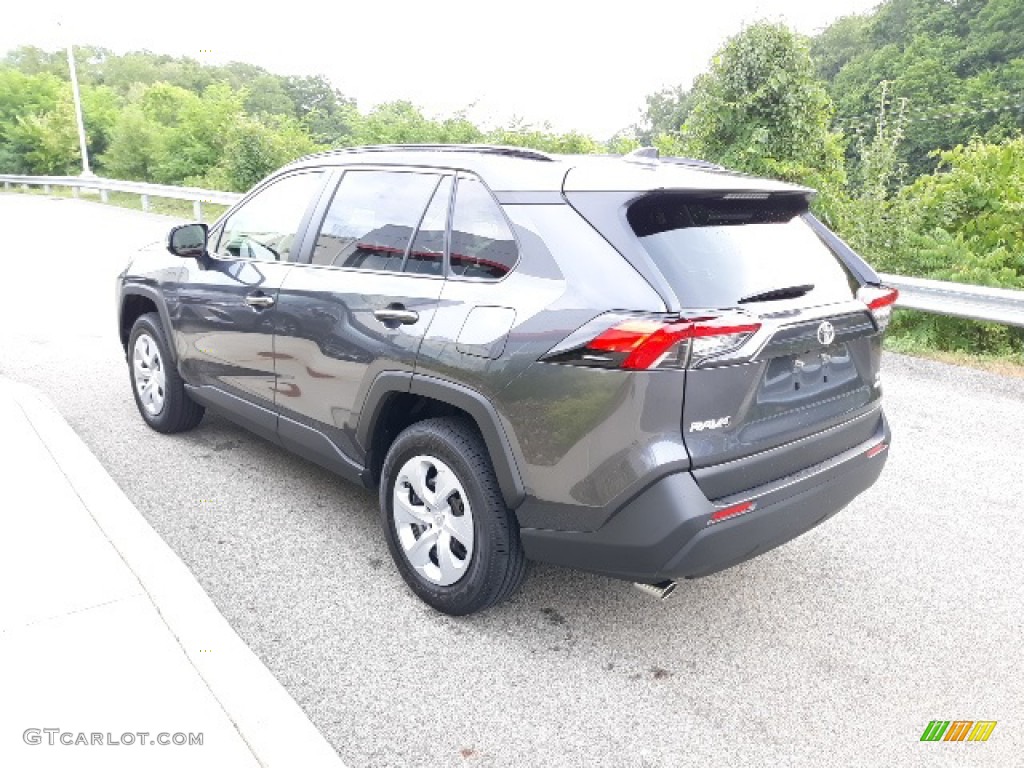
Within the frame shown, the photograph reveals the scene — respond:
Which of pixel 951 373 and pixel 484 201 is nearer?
pixel 484 201

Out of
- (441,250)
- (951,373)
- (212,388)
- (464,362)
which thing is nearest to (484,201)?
(441,250)

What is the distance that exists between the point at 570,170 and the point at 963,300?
221 inches

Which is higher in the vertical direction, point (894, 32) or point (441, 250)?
point (894, 32)

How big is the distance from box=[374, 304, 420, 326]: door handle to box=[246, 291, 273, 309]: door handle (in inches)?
34.2

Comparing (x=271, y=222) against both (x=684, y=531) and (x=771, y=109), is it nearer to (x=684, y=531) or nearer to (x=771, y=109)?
(x=684, y=531)

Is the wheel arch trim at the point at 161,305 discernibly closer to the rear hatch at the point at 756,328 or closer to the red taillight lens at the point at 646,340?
the rear hatch at the point at 756,328

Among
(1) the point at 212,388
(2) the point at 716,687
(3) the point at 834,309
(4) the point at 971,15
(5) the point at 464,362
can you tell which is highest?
(4) the point at 971,15

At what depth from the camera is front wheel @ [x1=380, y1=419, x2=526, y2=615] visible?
2.90 meters

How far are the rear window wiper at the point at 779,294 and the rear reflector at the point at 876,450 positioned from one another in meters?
0.76

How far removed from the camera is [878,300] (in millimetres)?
3139

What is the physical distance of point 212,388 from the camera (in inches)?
176

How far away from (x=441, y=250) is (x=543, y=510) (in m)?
1.13

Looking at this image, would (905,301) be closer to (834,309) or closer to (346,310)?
(834,309)

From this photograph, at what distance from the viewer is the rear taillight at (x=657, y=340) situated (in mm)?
2445
